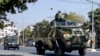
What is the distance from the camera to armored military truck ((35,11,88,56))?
27.6 metres

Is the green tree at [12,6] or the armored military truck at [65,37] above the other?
the green tree at [12,6]

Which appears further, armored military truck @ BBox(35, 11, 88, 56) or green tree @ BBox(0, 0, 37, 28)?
armored military truck @ BBox(35, 11, 88, 56)

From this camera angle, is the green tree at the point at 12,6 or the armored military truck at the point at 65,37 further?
the armored military truck at the point at 65,37

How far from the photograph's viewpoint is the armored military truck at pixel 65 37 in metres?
27.6

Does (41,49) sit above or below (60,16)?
below

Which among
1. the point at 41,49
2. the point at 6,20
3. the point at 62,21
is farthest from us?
the point at 41,49

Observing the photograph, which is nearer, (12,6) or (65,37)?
(12,6)

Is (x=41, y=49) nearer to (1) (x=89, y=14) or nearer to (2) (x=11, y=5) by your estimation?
(2) (x=11, y=5)

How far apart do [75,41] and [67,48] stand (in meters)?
0.85

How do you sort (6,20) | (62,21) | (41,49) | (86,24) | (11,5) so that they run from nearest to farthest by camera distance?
(11,5) < (6,20) < (62,21) < (41,49) < (86,24)

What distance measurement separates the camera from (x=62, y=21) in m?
29.3

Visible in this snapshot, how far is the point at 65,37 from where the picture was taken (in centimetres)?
2755

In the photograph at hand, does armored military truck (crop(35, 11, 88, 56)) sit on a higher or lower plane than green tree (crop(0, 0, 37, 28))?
lower

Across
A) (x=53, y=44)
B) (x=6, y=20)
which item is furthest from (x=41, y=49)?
(x=6, y=20)
